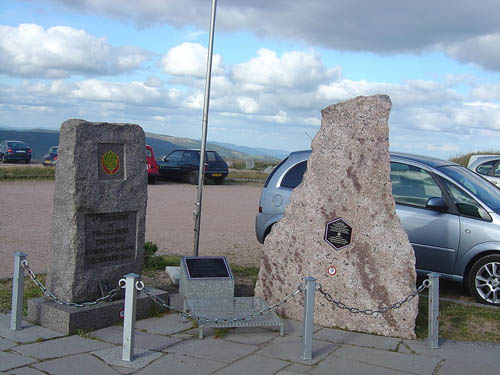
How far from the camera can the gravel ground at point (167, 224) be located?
9820mm

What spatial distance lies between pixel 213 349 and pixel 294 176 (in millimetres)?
3579

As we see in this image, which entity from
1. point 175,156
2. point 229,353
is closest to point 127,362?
point 229,353

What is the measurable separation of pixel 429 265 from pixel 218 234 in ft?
18.6

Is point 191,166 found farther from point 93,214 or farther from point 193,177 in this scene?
point 93,214

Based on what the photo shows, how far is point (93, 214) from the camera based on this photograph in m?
6.05

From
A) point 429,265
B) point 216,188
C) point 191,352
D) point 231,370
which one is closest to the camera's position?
point 231,370

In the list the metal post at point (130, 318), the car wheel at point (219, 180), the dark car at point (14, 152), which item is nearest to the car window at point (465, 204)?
the metal post at point (130, 318)

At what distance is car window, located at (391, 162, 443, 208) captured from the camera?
774 cm

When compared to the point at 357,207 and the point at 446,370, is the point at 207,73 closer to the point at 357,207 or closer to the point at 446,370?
the point at 357,207

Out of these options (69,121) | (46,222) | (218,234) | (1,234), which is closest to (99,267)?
(69,121)

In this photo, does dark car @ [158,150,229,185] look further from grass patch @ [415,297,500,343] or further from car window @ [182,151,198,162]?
grass patch @ [415,297,500,343]

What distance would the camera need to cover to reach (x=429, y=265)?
297 inches

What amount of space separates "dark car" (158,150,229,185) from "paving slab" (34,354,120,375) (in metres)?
20.5

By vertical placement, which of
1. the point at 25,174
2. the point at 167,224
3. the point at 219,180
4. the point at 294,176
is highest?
the point at 294,176
